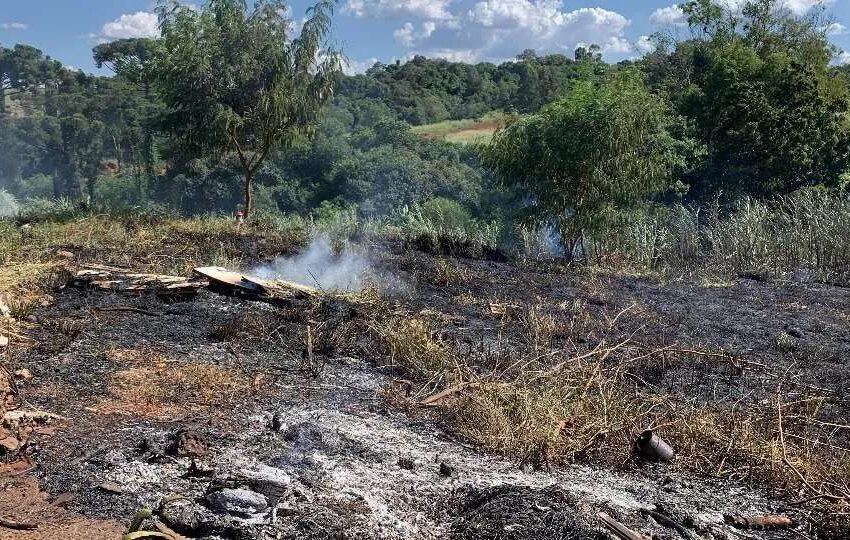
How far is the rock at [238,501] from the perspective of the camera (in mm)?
3068

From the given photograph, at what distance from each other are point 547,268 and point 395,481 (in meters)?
7.33

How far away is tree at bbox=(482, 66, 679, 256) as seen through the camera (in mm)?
10734

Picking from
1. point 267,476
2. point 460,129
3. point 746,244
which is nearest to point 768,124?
point 746,244

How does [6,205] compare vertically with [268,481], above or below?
above

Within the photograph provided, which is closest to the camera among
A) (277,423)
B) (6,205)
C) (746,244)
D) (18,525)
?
(18,525)

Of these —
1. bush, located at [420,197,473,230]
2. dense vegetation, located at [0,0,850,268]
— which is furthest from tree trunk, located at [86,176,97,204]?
bush, located at [420,197,473,230]

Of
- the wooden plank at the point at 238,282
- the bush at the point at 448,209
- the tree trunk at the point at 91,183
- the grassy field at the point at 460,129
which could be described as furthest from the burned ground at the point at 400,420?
the grassy field at the point at 460,129

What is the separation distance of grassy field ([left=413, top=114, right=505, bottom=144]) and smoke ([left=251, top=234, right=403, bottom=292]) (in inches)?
1027

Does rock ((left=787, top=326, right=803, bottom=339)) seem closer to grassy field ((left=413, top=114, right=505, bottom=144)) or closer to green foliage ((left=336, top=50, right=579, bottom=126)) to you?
green foliage ((left=336, top=50, right=579, bottom=126))

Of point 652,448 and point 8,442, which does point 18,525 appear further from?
point 652,448

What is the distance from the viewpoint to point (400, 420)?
4348mm

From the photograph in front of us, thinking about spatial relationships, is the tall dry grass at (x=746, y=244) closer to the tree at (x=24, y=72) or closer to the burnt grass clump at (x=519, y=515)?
the burnt grass clump at (x=519, y=515)

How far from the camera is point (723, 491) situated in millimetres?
3734

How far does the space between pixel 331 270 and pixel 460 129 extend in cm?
3145
